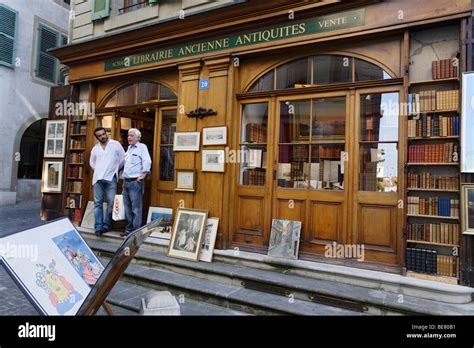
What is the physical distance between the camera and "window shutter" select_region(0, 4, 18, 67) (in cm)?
995

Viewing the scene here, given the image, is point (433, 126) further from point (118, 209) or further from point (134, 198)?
point (118, 209)

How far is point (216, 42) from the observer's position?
523 cm

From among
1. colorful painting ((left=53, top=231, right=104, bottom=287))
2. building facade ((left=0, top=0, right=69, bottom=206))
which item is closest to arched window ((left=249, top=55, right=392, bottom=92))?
colorful painting ((left=53, top=231, right=104, bottom=287))

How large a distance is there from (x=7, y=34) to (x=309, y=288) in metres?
11.7

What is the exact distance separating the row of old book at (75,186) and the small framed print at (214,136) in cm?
335

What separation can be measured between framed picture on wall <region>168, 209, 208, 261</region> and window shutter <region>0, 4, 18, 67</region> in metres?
9.05

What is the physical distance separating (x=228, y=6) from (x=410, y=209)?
3.86 metres

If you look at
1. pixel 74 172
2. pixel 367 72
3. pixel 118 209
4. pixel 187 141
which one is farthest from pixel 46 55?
pixel 367 72

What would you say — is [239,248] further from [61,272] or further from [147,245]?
[61,272]

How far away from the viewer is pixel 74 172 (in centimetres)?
696

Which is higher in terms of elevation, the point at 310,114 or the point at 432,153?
the point at 310,114

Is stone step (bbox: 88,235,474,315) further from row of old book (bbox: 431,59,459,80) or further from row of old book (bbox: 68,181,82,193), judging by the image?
row of old book (bbox: 68,181,82,193)

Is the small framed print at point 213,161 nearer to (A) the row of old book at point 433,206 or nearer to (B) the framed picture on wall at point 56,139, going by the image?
(A) the row of old book at point 433,206

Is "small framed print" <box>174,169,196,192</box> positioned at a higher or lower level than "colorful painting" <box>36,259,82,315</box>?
higher
